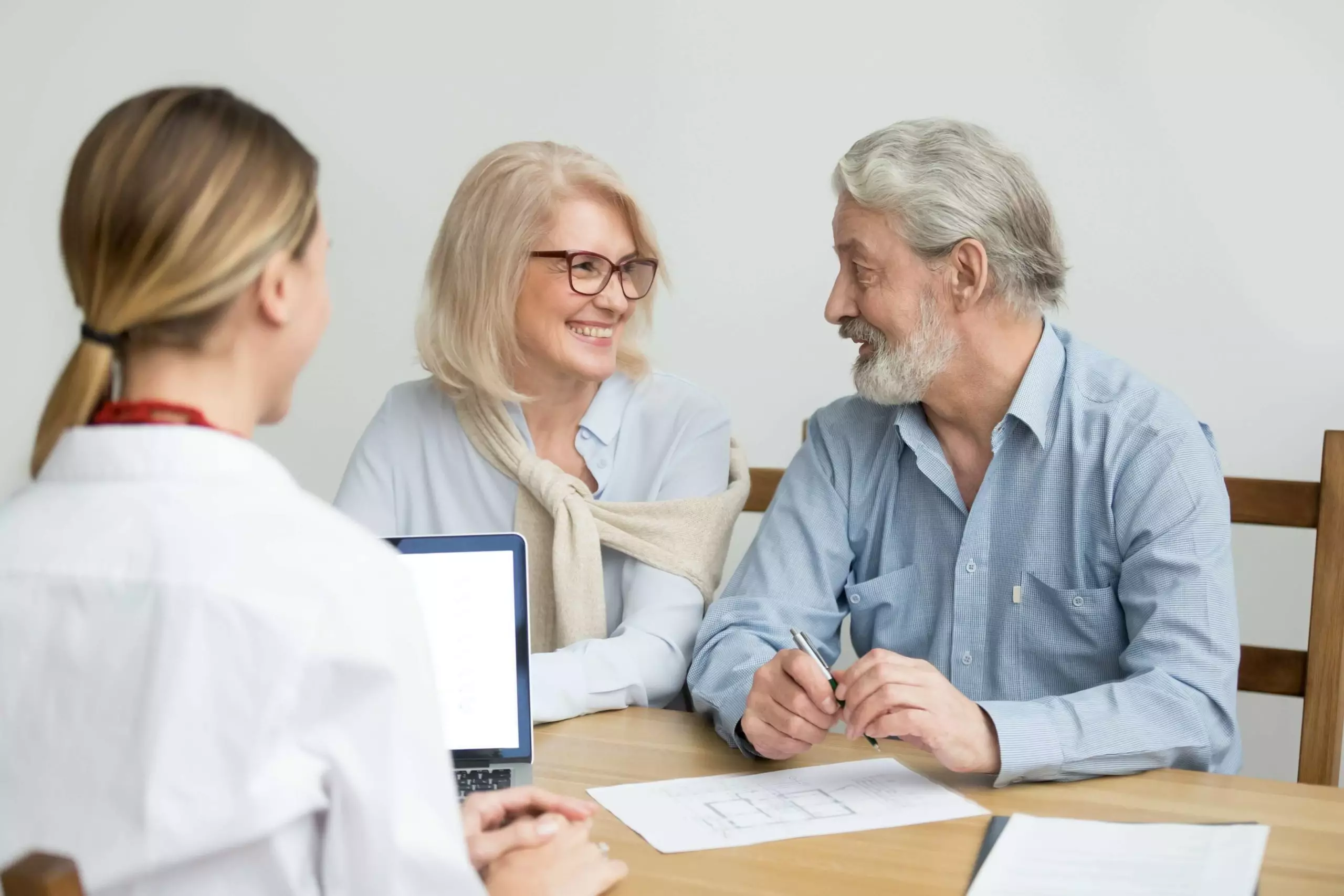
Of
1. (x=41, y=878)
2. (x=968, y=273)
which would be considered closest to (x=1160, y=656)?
(x=968, y=273)

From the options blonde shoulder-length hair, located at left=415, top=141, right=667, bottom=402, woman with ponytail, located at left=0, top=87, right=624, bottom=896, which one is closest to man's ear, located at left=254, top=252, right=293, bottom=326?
woman with ponytail, located at left=0, top=87, right=624, bottom=896

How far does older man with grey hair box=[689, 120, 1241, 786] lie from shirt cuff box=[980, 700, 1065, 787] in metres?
0.16

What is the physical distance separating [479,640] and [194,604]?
693mm

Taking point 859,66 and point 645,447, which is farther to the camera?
point 859,66

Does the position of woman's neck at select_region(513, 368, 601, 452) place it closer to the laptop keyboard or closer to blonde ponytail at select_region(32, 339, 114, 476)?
the laptop keyboard

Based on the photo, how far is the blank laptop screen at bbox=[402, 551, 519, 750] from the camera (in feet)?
4.47

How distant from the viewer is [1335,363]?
2.25m

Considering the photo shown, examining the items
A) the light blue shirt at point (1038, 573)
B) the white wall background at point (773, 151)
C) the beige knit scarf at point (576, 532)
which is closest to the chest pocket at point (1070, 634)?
the light blue shirt at point (1038, 573)

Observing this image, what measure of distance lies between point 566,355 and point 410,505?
341 millimetres

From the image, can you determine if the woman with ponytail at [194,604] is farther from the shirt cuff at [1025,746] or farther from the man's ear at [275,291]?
the shirt cuff at [1025,746]

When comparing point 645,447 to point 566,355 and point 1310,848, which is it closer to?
point 566,355

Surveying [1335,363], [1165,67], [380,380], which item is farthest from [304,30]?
[1335,363]

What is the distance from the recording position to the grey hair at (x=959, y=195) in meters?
1.67

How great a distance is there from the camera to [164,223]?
2.53ft
